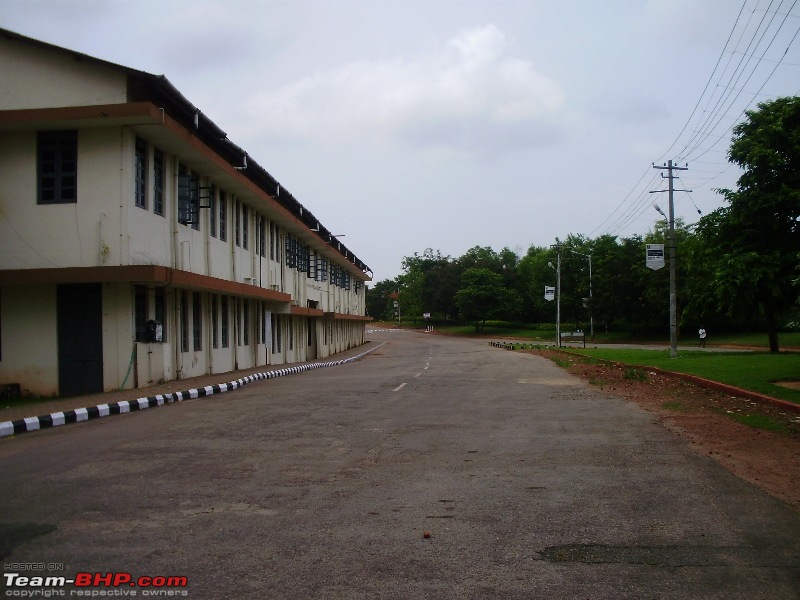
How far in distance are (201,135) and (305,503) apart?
16.9 meters

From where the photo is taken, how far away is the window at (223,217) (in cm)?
2418

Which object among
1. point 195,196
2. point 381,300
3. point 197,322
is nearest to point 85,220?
point 195,196

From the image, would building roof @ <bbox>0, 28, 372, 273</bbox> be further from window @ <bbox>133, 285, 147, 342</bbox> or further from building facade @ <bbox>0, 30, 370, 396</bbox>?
window @ <bbox>133, 285, 147, 342</bbox>

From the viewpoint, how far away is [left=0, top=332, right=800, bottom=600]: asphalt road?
4645 millimetres

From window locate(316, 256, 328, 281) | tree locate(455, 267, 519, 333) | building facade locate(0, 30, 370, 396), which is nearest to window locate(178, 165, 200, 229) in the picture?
building facade locate(0, 30, 370, 396)

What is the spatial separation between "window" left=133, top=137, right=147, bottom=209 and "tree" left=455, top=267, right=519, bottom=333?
74846 mm

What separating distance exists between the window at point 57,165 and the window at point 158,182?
80.9 inches

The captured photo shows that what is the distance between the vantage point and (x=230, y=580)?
181 inches

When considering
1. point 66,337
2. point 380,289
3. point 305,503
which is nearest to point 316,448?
point 305,503

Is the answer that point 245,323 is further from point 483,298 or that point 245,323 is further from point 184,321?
point 483,298

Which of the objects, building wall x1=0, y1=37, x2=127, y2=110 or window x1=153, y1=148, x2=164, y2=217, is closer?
building wall x1=0, y1=37, x2=127, y2=110

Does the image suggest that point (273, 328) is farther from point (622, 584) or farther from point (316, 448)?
point (622, 584)

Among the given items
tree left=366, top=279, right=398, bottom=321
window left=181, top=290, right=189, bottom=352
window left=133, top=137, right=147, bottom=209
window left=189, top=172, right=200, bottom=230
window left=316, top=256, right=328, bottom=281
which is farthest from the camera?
tree left=366, top=279, right=398, bottom=321
